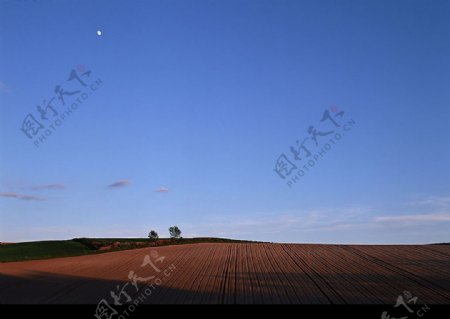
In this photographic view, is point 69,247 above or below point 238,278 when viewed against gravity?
above

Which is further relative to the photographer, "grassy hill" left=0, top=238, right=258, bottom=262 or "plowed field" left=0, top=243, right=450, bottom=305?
"grassy hill" left=0, top=238, right=258, bottom=262

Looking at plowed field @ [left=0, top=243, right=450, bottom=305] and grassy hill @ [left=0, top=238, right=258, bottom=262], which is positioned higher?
grassy hill @ [left=0, top=238, right=258, bottom=262]

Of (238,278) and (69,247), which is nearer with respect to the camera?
(238,278)

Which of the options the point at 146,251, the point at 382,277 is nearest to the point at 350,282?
the point at 382,277

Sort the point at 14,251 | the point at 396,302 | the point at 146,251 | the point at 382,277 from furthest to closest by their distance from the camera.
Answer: the point at 14,251 < the point at 146,251 < the point at 382,277 < the point at 396,302

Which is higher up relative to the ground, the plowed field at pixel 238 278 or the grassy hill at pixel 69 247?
the grassy hill at pixel 69 247

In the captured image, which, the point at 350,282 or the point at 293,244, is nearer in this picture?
the point at 350,282

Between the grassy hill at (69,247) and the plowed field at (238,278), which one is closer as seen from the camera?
the plowed field at (238,278)
